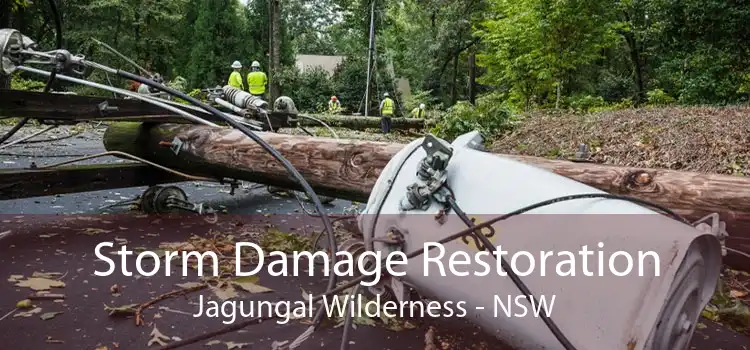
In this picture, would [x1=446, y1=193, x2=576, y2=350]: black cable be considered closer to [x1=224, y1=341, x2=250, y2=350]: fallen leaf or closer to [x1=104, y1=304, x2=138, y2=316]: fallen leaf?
[x1=224, y1=341, x2=250, y2=350]: fallen leaf

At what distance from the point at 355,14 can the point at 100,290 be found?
35.0 m

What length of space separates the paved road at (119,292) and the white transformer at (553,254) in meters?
0.52

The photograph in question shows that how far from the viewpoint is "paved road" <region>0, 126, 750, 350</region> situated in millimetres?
2275

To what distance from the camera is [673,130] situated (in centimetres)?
846

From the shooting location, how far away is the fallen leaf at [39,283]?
2.74 meters

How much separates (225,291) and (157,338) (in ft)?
2.07

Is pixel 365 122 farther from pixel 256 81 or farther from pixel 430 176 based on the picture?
pixel 430 176

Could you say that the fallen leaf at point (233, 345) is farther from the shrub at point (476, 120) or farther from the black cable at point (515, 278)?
the shrub at point (476, 120)

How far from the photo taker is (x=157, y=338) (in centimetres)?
224

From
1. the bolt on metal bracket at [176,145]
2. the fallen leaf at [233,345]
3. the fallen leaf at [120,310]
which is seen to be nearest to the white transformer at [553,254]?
the fallen leaf at [233,345]

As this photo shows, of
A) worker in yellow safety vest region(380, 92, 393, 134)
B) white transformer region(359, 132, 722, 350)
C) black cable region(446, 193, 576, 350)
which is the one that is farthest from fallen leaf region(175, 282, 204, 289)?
worker in yellow safety vest region(380, 92, 393, 134)

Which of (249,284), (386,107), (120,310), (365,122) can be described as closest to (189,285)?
(249,284)

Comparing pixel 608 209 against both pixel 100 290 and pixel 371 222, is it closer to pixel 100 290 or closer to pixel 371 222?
pixel 371 222

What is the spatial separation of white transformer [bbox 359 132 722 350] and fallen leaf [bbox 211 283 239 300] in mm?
1101
